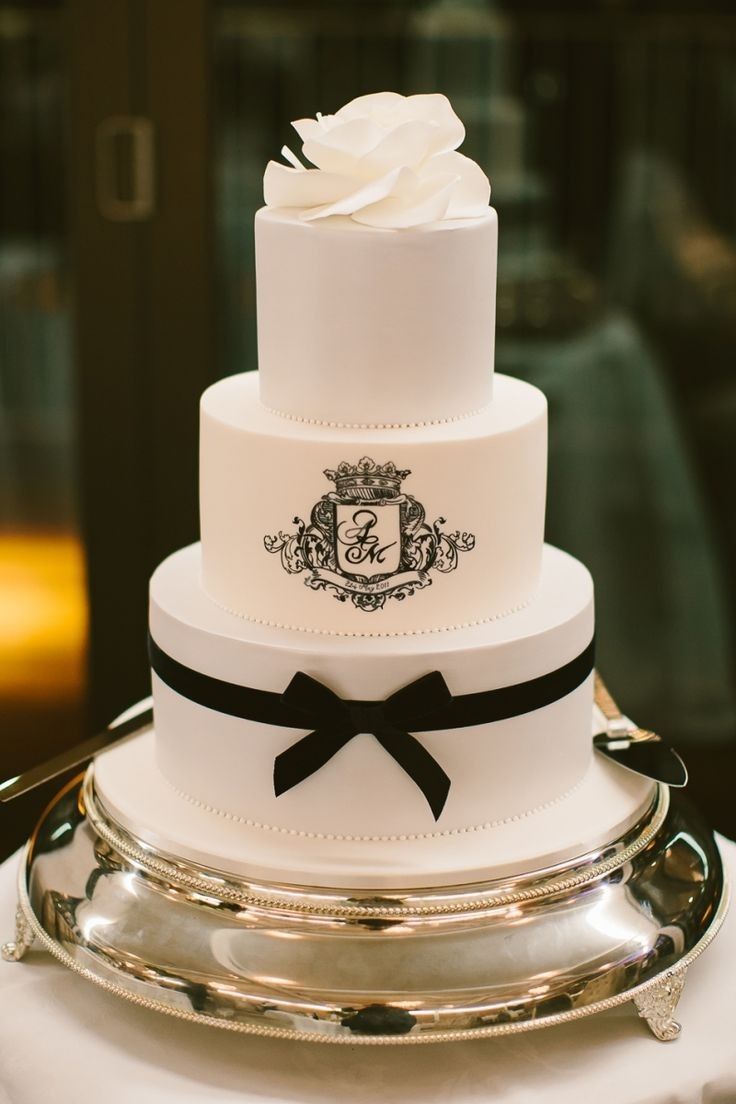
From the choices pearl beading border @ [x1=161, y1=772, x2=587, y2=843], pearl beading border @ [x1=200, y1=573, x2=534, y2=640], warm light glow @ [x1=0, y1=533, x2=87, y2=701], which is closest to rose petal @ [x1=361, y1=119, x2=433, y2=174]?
pearl beading border @ [x1=200, y1=573, x2=534, y2=640]

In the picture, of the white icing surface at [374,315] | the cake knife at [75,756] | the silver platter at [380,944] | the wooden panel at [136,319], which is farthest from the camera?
the wooden panel at [136,319]

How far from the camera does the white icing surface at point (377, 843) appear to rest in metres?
1.28

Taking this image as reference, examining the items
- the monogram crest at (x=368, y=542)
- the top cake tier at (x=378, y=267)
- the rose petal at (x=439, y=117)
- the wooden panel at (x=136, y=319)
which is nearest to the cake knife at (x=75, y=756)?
the monogram crest at (x=368, y=542)

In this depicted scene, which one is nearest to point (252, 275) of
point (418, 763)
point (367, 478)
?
point (367, 478)

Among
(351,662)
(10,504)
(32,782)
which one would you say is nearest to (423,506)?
(351,662)

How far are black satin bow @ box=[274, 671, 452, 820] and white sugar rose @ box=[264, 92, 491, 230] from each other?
0.44 metres

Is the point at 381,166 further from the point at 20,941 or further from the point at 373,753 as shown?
the point at 20,941

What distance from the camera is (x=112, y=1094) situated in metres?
1.20

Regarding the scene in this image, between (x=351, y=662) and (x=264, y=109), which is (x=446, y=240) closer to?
(x=351, y=662)

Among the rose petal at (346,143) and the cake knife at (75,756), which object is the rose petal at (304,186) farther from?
the cake knife at (75,756)

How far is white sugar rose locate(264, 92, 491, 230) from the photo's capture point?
1282 mm

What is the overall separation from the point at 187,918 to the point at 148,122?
6.04ft

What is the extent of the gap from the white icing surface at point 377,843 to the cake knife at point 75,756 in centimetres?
5

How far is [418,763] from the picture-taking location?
131cm
